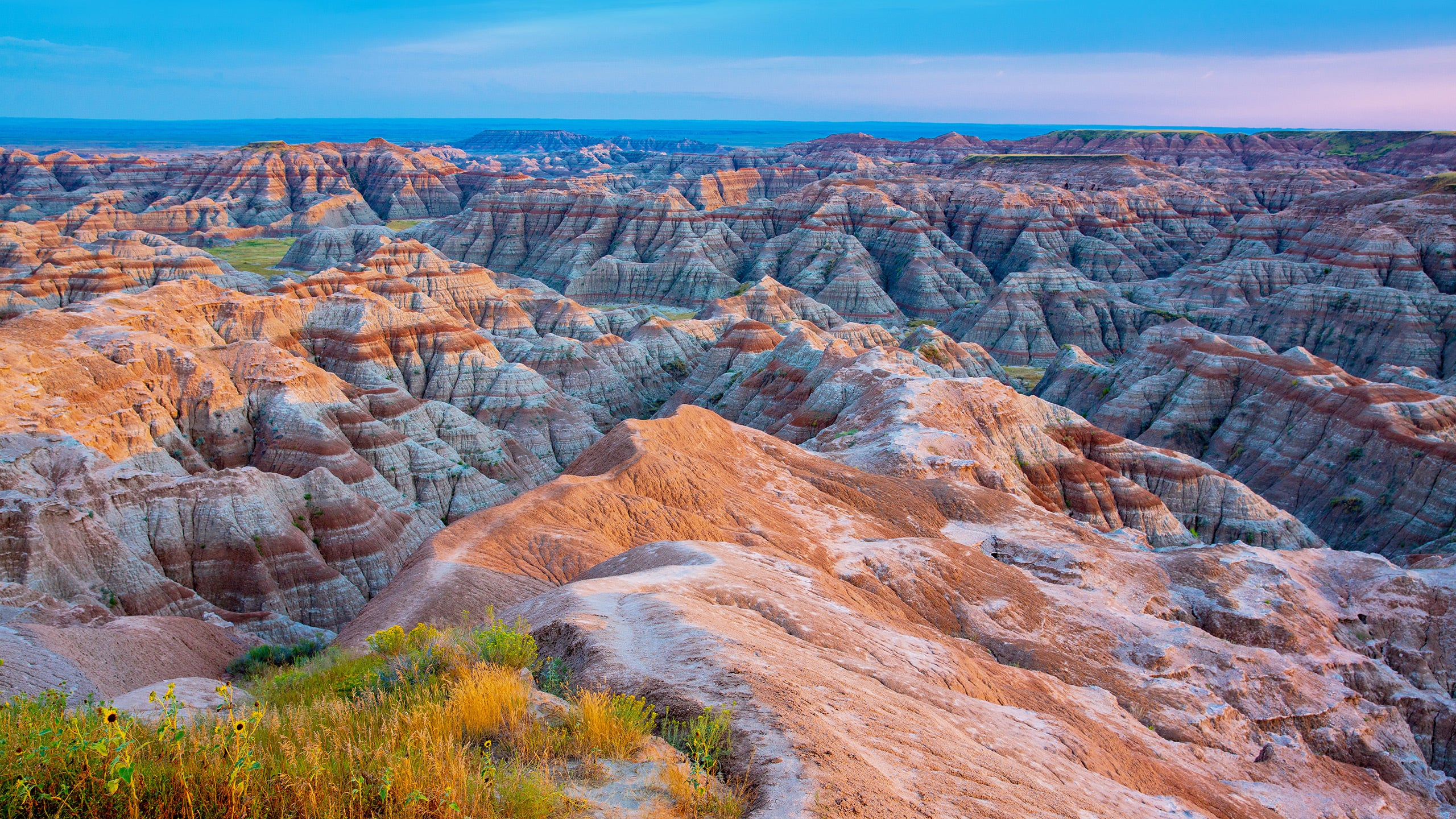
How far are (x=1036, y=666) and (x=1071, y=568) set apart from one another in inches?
244

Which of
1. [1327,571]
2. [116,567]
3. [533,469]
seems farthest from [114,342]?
[1327,571]

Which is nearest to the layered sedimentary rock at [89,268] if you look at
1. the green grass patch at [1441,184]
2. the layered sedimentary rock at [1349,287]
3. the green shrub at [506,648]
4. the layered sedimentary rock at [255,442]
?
the layered sedimentary rock at [255,442]

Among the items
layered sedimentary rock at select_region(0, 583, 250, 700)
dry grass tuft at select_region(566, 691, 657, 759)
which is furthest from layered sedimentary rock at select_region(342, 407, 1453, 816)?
layered sedimentary rock at select_region(0, 583, 250, 700)

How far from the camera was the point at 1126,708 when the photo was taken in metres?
18.3

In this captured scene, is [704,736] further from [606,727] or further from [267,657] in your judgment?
[267,657]

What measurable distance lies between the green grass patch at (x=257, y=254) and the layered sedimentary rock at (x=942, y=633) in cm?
8984

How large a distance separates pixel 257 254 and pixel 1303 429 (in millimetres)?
120864

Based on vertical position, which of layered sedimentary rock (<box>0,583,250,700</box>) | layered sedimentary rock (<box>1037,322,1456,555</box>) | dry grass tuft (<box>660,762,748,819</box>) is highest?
dry grass tuft (<box>660,762,748,819</box>)

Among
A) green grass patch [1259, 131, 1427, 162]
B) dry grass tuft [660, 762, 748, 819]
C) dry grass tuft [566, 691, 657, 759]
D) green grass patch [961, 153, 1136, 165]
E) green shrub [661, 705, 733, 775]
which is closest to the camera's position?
dry grass tuft [660, 762, 748, 819]

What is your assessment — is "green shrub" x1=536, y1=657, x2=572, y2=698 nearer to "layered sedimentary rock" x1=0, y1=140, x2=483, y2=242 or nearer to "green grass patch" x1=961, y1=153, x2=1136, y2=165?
"layered sedimentary rock" x1=0, y1=140, x2=483, y2=242

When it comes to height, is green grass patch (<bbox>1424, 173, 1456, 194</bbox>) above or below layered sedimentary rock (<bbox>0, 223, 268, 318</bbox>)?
above

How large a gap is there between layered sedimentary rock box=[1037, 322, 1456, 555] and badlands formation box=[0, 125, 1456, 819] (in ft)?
0.72

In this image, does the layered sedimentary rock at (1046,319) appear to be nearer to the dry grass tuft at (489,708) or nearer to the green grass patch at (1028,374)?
the green grass patch at (1028,374)

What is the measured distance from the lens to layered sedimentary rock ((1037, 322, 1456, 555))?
136 ft
